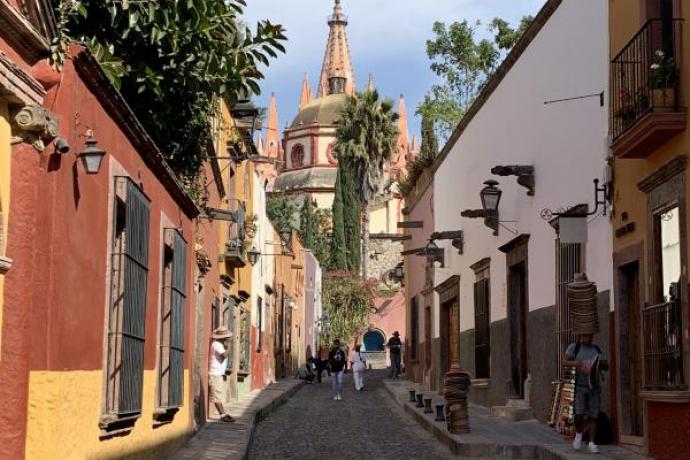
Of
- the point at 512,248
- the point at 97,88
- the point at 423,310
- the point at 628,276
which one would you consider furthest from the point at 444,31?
the point at 97,88

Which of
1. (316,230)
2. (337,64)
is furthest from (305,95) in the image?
(316,230)

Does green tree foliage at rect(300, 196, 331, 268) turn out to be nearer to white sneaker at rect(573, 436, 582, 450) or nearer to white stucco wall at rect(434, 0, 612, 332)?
white stucco wall at rect(434, 0, 612, 332)

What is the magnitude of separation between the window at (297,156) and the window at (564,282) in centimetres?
7717

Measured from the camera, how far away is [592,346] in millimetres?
12742

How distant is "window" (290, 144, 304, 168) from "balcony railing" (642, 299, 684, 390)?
8123cm

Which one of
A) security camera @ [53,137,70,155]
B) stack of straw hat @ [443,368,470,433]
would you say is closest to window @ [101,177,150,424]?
security camera @ [53,137,70,155]

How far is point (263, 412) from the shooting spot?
21.0 meters

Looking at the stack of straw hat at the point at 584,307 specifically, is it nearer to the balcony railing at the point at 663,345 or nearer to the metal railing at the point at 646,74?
the balcony railing at the point at 663,345

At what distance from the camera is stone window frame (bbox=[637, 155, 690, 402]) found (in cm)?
1066

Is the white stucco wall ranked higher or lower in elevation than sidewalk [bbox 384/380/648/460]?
higher

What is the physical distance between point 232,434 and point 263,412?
5324 mm

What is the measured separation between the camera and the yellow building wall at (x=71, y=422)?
23.9 ft

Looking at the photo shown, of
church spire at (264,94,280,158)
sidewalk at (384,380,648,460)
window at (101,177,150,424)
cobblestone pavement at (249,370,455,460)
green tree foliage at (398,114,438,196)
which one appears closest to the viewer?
window at (101,177,150,424)

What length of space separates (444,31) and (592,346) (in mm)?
25362
